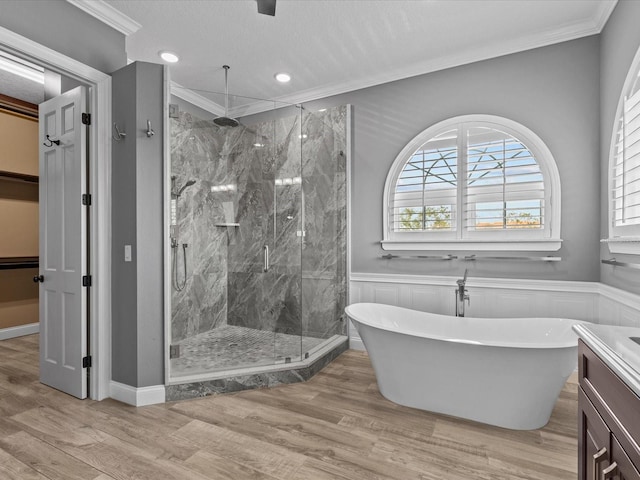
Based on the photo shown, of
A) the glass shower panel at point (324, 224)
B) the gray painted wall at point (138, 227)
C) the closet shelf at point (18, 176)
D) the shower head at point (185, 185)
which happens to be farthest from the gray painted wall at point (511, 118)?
the closet shelf at point (18, 176)

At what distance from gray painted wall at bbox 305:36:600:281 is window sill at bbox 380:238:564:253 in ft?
0.28

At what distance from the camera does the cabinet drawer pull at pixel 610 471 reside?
87cm

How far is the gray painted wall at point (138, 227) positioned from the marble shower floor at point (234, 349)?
0.28 m

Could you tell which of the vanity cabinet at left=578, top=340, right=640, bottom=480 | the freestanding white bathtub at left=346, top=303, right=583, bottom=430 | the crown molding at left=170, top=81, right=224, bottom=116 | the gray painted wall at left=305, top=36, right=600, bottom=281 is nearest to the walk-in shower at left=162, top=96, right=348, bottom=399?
the crown molding at left=170, top=81, right=224, bottom=116

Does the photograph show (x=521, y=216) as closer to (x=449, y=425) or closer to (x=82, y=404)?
(x=449, y=425)

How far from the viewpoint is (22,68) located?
11.5 feet

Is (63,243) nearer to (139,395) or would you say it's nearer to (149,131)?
(149,131)

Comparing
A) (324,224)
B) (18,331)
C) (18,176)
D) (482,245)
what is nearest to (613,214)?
(482,245)

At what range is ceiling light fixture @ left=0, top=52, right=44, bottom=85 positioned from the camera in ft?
10.9

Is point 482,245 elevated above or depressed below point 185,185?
below

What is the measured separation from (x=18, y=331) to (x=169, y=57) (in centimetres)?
377

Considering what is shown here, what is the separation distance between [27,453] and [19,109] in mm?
4076

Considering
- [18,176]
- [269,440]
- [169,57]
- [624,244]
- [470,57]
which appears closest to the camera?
[269,440]

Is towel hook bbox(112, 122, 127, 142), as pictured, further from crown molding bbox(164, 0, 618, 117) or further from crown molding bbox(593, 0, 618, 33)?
crown molding bbox(593, 0, 618, 33)
